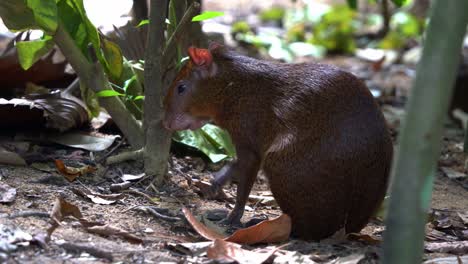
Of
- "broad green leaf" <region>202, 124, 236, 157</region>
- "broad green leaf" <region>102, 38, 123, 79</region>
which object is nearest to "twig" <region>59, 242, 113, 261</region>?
"broad green leaf" <region>102, 38, 123, 79</region>

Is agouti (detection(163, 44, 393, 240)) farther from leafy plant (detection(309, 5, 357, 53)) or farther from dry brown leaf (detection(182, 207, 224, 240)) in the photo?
leafy plant (detection(309, 5, 357, 53))

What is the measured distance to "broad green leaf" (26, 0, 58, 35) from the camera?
384 centimetres

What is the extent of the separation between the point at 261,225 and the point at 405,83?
5.31 m

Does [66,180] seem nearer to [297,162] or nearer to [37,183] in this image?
[37,183]

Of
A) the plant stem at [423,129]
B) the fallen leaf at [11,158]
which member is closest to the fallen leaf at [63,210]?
the fallen leaf at [11,158]

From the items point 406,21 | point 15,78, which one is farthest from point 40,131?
point 406,21

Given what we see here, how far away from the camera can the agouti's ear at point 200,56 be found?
4012mm

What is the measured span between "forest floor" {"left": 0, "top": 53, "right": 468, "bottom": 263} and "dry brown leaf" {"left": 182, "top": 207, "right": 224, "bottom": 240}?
60 mm

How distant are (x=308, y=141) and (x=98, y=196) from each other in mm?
1090

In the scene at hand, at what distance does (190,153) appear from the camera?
189 inches

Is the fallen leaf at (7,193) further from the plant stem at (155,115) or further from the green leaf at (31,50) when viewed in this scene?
the plant stem at (155,115)

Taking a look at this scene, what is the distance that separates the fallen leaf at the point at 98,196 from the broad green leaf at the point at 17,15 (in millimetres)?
890

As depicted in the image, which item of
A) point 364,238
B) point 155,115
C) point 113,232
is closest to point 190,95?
point 155,115

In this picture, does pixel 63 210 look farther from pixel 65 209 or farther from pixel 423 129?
pixel 423 129
